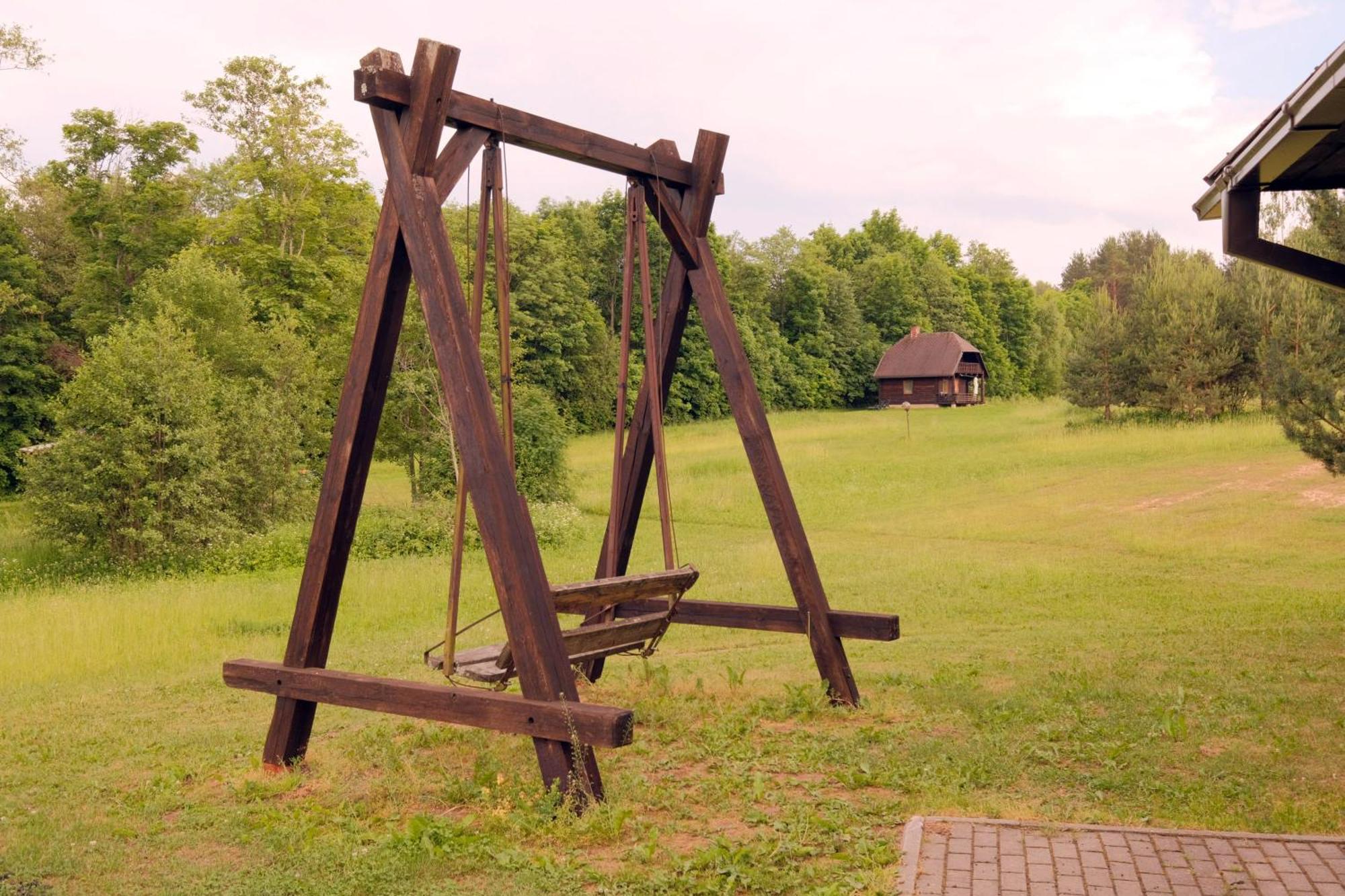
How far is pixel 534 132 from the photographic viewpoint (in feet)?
21.5

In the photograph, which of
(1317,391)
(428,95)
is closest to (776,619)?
(428,95)

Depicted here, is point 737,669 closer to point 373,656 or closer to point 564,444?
point 373,656

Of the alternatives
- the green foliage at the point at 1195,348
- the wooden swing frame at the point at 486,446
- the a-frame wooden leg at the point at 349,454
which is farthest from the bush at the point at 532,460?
the green foliage at the point at 1195,348

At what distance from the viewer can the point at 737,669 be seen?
10.1 m

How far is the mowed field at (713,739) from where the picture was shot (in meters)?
5.02

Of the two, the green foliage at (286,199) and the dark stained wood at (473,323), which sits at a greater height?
the green foliage at (286,199)

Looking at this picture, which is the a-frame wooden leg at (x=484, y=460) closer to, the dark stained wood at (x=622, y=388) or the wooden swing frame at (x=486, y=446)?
the wooden swing frame at (x=486, y=446)

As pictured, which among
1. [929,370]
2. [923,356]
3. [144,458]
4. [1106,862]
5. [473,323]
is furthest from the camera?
[923,356]

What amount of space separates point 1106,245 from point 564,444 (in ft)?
334

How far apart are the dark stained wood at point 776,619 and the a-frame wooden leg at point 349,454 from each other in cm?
199

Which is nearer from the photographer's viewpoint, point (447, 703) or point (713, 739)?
point (447, 703)

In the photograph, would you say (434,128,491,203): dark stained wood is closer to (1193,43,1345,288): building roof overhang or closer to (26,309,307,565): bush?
(1193,43,1345,288): building roof overhang

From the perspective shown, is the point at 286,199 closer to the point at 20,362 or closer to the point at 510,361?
the point at 20,362

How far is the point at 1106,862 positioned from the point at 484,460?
3.32m
